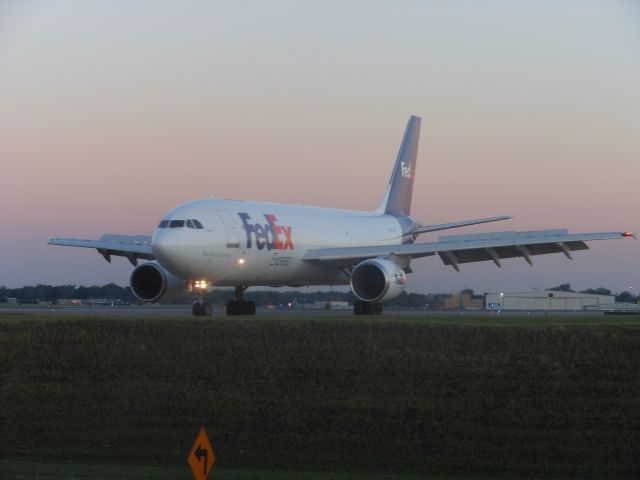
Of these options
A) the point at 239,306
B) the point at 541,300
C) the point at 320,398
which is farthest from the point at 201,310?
the point at 541,300

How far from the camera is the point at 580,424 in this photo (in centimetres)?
2464

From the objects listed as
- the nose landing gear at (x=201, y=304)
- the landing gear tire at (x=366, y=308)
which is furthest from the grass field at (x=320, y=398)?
the landing gear tire at (x=366, y=308)

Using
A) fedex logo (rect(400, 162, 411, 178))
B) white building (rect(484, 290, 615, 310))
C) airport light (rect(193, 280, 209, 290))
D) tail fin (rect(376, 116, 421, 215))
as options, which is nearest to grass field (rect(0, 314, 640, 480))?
airport light (rect(193, 280, 209, 290))

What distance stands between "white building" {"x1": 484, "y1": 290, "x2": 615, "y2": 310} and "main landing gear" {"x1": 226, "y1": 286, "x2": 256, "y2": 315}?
24.0m

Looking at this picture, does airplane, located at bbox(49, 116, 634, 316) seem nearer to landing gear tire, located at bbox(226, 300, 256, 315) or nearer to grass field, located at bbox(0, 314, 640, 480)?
landing gear tire, located at bbox(226, 300, 256, 315)

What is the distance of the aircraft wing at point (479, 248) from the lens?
42531 mm

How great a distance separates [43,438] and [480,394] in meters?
9.84

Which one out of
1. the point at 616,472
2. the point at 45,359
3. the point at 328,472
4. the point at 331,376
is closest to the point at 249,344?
the point at 331,376

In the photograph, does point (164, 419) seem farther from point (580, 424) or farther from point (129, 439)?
point (580, 424)

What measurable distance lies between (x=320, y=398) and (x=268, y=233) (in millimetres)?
16457

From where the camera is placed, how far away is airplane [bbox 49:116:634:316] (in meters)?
38.6

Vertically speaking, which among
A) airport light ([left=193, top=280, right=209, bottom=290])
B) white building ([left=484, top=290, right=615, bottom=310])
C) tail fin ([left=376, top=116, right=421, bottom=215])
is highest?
tail fin ([left=376, top=116, right=421, bottom=215])

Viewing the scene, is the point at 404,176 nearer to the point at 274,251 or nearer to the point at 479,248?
the point at 479,248

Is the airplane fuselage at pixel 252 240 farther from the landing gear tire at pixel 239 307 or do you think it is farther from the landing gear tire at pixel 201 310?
the landing gear tire at pixel 239 307
